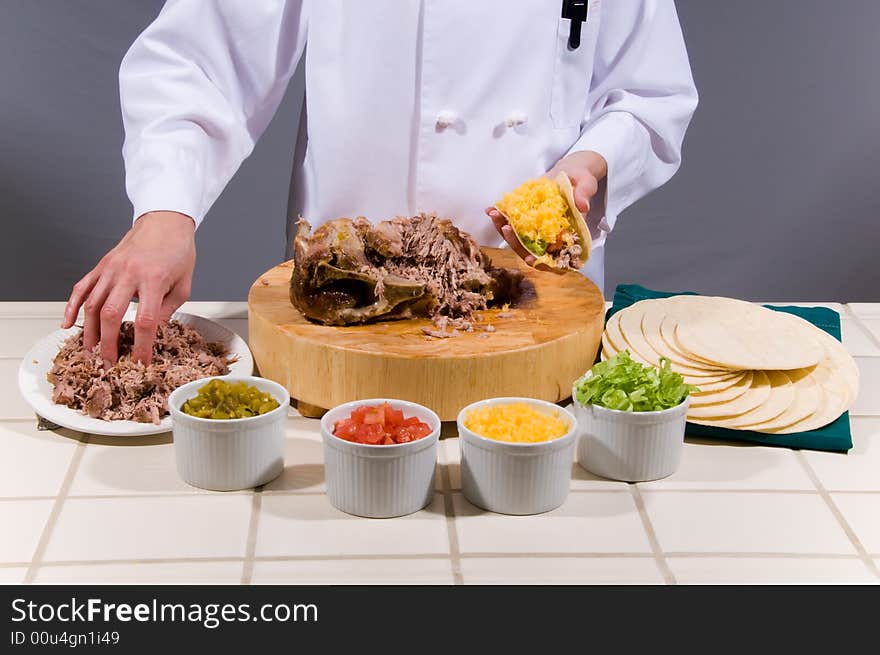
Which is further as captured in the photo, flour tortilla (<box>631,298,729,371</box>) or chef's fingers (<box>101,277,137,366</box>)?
flour tortilla (<box>631,298,729,371</box>)

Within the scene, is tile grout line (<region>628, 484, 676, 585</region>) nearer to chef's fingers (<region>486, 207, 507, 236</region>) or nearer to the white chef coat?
chef's fingers (<region>486, 207, 507, 236</region>)

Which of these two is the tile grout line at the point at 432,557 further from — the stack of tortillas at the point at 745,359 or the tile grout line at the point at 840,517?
A: the stack of tortillas at the point at 745,359

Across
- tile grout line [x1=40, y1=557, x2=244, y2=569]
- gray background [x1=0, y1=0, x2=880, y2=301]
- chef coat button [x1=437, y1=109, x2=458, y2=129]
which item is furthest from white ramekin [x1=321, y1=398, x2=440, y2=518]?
gray background [x1=0, y1=0, x2=880, y2=301]

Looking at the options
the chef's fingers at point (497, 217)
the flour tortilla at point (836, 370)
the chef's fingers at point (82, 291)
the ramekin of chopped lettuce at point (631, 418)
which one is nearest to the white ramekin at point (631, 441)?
the ramekin of chopped lettuce at point (631, 418)

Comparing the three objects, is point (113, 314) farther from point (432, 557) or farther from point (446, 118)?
point (446, 118)

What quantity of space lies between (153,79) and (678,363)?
157 centimetres

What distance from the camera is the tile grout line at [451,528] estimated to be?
6.39ft

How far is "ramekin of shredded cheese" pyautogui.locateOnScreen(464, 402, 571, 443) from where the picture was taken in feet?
7.02

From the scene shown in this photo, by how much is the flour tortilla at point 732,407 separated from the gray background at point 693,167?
2.79 metres

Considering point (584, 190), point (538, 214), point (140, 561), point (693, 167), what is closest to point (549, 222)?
point (538, 214)

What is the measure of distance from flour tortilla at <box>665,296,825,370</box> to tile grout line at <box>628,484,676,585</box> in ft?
1.52

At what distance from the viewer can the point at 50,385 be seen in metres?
2.52

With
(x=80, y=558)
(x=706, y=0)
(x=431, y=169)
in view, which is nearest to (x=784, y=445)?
(x=431, y=169)

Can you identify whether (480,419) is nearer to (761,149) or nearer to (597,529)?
(597,529)
